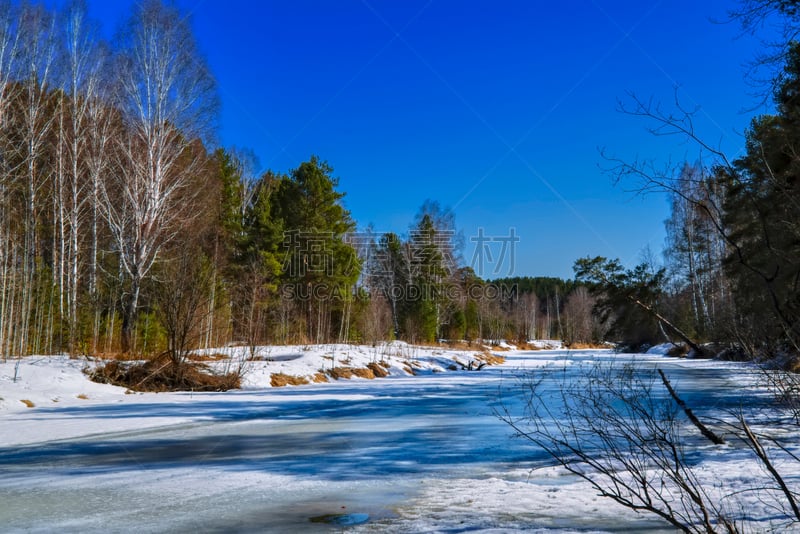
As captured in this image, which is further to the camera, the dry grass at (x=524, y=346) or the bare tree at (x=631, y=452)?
the dry grass at (x=524, y=346)

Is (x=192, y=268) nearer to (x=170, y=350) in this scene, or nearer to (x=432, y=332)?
(x=170, y=350)

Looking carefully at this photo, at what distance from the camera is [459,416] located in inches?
356

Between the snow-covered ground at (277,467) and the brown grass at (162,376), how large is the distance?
0.81 meters

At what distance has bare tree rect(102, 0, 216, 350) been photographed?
1711 centimetres

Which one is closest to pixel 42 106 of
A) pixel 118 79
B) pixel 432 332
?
pixel 118 79

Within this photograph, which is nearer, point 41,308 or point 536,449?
point 536,449

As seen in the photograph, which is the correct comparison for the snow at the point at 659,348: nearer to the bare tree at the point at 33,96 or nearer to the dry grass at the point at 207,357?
the dry grass at the point at 207,357

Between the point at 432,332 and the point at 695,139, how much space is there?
115 feet

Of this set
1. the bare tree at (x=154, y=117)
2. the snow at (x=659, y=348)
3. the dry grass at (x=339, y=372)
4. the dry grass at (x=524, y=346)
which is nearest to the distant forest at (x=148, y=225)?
the bare tree at (x=154, y=117)

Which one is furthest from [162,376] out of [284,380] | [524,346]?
[524,346]

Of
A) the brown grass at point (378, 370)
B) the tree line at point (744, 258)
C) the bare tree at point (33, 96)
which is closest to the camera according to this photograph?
the tree line at point (744, 258)

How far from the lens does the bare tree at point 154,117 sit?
1711cm

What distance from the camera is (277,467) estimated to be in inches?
209

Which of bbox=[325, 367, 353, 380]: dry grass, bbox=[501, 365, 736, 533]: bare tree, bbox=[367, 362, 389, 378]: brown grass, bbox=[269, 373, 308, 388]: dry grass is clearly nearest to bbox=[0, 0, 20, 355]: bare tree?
bbox=[269, 373, 308, 388]: dry grass
